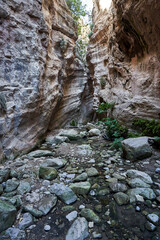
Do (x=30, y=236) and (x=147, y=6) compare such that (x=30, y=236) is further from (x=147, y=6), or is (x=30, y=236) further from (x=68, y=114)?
(x=68, y=114)

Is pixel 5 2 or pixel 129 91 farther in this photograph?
pixel 129 91

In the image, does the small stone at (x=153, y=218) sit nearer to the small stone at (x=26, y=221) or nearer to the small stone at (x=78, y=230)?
the small stone at (x=78, y=230)

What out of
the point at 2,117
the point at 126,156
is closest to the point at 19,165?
the point at 2,117

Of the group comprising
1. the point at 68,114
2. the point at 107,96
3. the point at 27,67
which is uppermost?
the point at 27,67

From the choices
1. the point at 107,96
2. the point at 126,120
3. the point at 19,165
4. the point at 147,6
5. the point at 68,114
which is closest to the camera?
the point at 19,165

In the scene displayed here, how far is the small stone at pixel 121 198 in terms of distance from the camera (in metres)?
2.09

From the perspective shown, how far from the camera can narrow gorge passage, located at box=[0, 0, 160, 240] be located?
178 centimetres

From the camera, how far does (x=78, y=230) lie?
1.63 m

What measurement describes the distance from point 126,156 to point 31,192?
2.58 metres

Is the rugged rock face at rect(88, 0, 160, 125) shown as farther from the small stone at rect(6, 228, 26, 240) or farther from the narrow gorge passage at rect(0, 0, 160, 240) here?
the small stone at rect(6, 228, 26, 240)

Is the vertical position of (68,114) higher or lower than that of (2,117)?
lower

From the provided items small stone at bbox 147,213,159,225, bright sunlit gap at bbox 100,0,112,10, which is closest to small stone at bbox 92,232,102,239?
small stone at bbox 147,213,159,225

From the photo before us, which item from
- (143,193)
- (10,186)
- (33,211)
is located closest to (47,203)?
(33,211)

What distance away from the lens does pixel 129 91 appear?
649 cm
